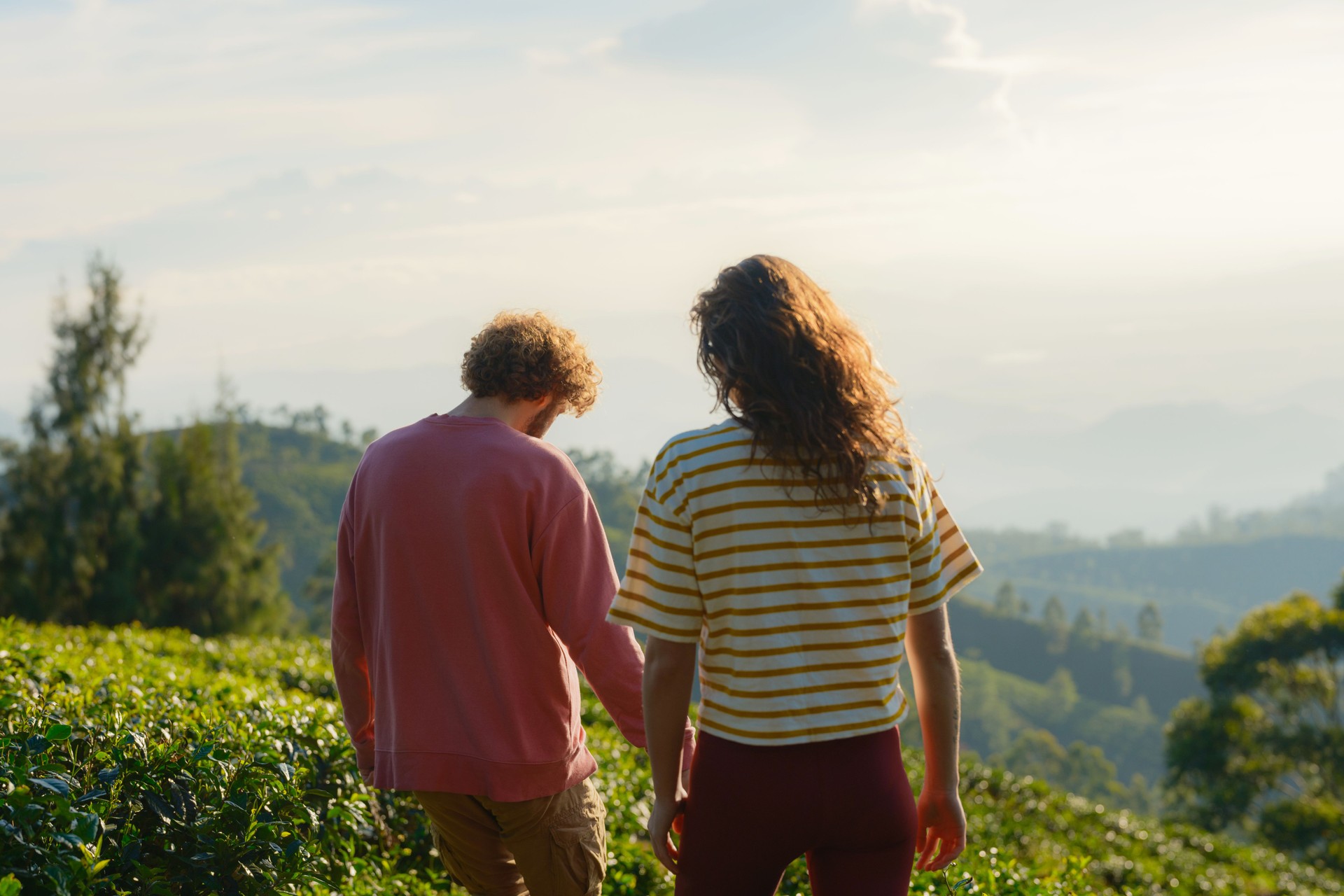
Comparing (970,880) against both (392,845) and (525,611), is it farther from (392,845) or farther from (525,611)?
(392,845)

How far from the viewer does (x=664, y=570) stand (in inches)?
67.2

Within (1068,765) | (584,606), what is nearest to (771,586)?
(584,606)

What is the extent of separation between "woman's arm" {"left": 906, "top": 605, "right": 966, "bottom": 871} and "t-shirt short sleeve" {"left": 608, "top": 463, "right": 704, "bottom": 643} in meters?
0.42

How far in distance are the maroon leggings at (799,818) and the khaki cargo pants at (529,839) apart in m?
0.61

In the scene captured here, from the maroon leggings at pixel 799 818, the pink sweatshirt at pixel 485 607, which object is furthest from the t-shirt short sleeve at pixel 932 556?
the pink sweatshirt at pixel 485 607

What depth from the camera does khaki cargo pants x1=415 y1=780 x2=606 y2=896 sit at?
225cm

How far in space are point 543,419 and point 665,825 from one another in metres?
1.00

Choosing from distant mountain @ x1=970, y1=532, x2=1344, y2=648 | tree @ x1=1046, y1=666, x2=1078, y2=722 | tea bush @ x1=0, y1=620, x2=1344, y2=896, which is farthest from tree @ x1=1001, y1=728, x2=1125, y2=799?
distant mountain @ x1=970, y1=532, x2=1344, y2=648

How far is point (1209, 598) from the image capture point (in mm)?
146750

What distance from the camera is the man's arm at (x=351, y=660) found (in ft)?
7.73

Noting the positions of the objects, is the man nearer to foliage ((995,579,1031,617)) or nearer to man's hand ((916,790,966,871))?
man's hand ((916,790,966,871))

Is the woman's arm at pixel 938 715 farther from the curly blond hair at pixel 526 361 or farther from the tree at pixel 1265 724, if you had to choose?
the tree at pixel 1265 724

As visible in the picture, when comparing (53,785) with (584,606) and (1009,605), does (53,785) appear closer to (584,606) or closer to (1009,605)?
(584,606)

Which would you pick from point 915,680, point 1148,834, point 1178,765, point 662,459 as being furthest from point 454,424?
point 1178,765
